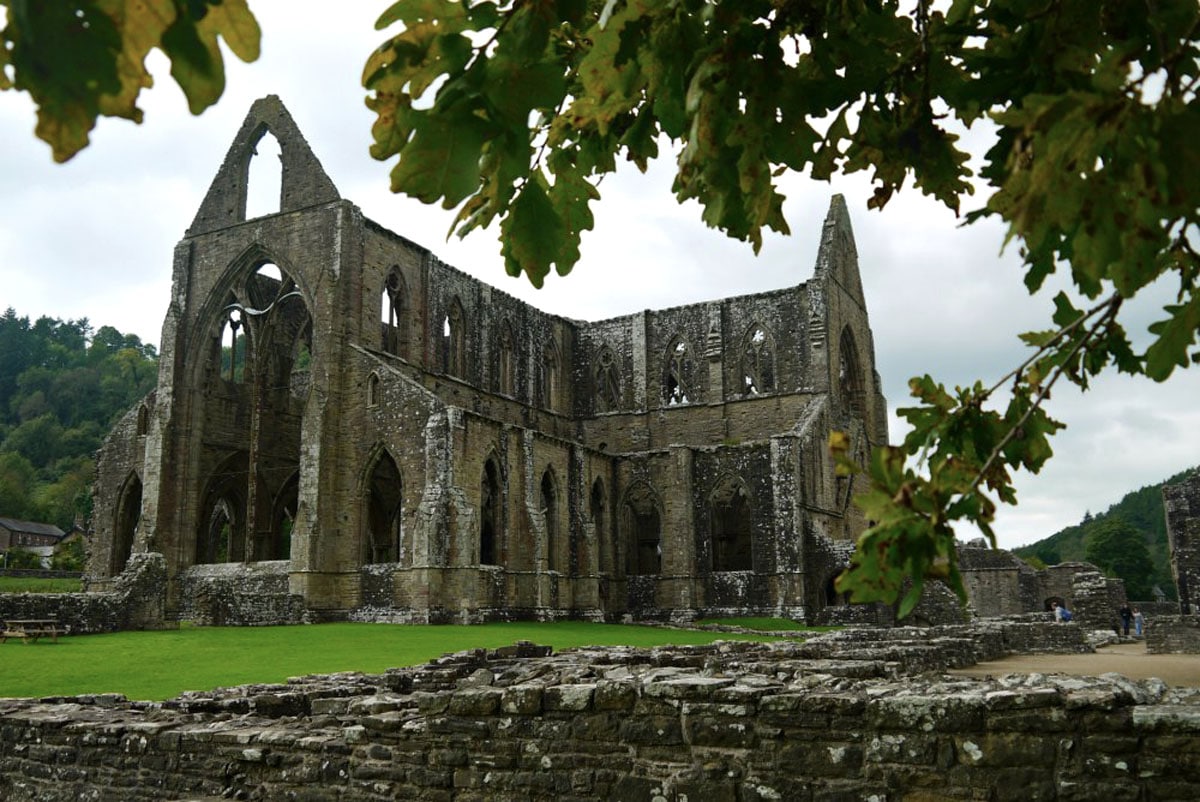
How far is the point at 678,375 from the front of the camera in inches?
1571

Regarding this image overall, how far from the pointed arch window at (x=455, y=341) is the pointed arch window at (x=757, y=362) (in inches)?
434

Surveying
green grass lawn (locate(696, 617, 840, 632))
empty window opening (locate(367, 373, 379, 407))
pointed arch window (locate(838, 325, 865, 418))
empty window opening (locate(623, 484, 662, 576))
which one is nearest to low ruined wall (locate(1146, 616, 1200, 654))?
green grass lawn (locate(696, 617, 840, 632))

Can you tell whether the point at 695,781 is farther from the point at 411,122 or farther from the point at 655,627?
the point at 655,627

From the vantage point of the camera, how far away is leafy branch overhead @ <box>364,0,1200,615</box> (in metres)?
2.12

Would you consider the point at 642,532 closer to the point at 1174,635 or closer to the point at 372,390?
the point at 372,390

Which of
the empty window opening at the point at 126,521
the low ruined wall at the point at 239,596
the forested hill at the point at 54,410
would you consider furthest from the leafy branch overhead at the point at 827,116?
the forested hill at the point at 54,410

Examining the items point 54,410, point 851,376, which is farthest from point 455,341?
point 54,410

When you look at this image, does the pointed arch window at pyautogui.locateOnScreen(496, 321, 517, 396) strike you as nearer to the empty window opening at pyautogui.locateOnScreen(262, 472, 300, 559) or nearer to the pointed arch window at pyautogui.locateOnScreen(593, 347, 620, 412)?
the pointed arch window at pyautogui.locateOnScreen(593, 347, 620, 412)

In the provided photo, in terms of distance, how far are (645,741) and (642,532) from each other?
32345mm

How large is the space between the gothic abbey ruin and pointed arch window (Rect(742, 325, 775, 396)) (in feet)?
0.37

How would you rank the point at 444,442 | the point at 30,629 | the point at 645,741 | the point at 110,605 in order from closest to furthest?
the point at 645,741 → the point at 30,629 → the point at 110,605 → the point at 444,442

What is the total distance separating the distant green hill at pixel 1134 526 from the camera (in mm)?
75812

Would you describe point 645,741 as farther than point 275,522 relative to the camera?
No

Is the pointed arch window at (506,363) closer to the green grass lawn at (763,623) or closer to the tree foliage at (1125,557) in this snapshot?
the green grass lawn at (763,623)
